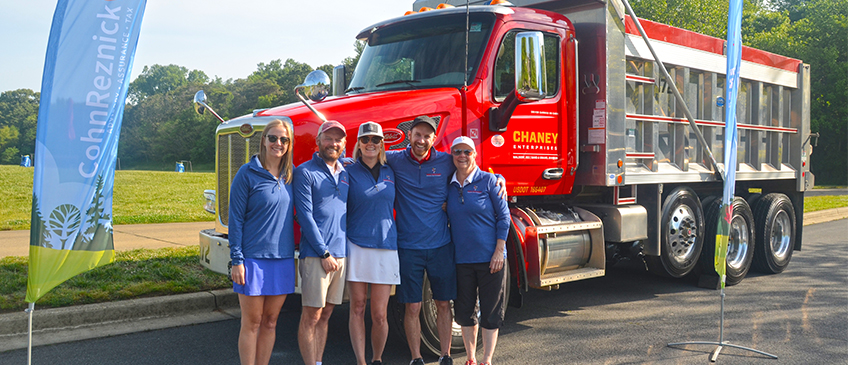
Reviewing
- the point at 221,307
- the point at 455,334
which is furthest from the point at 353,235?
the point at 221,307

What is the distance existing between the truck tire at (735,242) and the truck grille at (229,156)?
18.8ft

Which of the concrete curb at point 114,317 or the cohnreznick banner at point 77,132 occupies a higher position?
the cohnreznick banner at point 77,132

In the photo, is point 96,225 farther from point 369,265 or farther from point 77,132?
point 369,265

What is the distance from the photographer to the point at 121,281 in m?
6.72

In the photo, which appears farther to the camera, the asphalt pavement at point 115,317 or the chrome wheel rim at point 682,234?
the chrome wheel rim at point 682,234

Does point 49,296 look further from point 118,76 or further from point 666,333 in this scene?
point 666,333

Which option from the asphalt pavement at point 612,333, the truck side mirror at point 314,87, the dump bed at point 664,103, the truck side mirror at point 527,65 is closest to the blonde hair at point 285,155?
the truck side mirror at point 314,87

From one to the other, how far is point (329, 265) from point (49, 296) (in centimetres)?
339

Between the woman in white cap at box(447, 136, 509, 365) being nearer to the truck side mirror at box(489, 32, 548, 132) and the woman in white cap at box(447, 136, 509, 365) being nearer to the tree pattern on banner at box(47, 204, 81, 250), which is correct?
the truck side mirror at box(489, 32, 548, 132)

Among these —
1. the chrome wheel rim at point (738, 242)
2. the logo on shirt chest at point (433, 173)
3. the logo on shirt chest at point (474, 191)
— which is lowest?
the chrome wheel rim at point (738, 242)

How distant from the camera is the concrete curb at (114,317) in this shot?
540cm

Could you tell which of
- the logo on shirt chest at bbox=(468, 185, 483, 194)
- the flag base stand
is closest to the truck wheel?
the flag base stand

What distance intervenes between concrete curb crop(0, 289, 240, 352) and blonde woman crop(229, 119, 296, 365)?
234cm

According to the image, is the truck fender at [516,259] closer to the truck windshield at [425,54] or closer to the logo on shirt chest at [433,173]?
the logo on shirt chest at [433,173]
